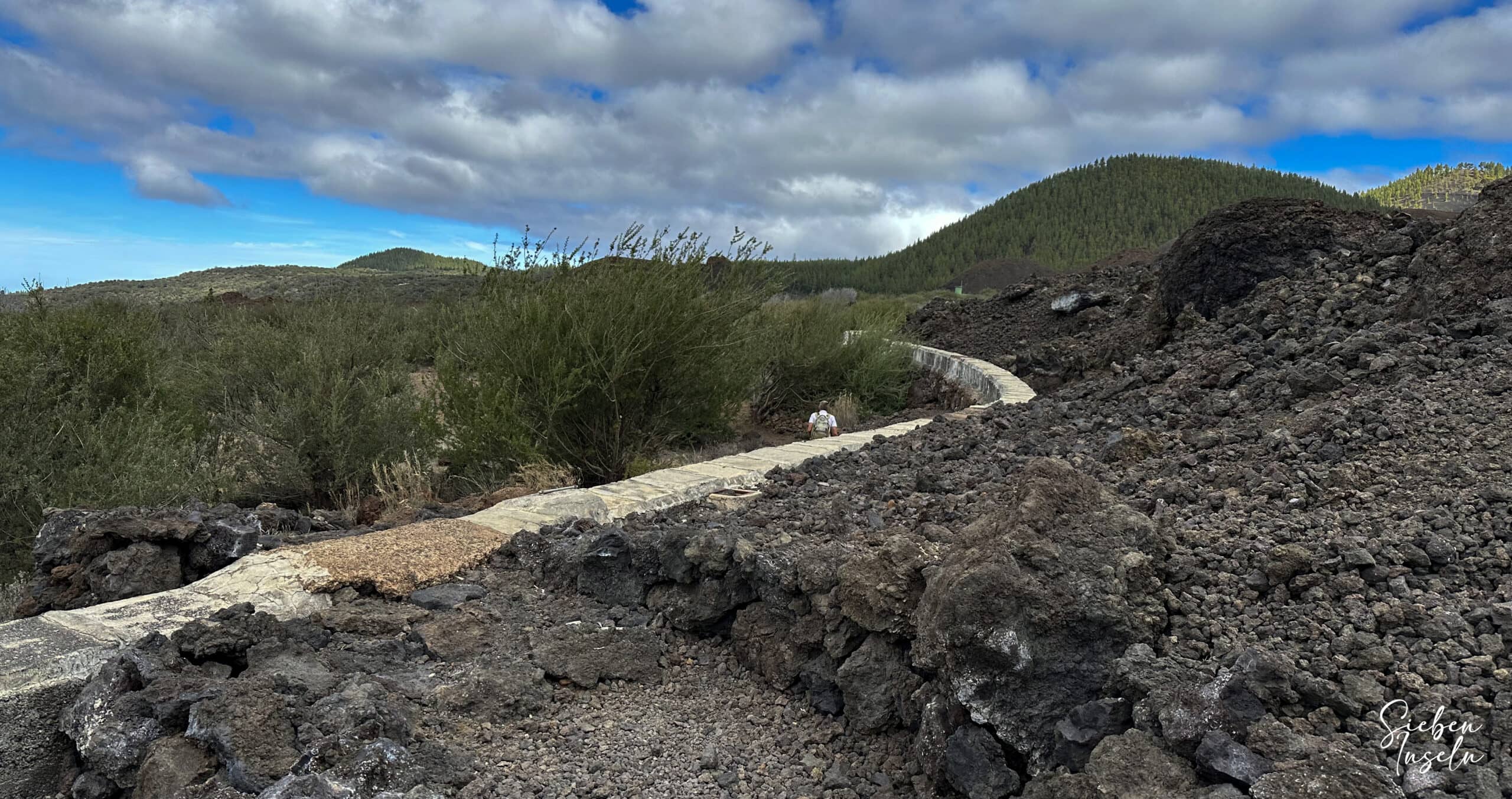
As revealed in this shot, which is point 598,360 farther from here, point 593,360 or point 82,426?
point 82,426

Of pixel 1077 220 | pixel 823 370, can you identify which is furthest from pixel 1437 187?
pixel 823 370

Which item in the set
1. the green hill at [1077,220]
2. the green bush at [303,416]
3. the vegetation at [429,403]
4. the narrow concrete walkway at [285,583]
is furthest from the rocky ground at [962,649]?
the green hill at [1077,220]

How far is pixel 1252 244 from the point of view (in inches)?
348

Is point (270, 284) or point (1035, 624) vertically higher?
point (270, 284)

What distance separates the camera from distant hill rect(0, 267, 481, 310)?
1538 inches

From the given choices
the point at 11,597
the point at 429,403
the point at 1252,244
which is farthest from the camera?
the point at 1252,244

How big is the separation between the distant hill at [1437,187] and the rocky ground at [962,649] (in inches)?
2632

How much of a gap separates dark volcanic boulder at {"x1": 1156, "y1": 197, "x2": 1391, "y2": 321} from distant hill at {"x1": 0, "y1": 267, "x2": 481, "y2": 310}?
27547 millimetres

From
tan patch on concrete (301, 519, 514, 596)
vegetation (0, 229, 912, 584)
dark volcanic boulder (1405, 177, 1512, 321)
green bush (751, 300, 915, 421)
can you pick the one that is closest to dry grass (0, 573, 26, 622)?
vegetation (0, 229, 912, 584)

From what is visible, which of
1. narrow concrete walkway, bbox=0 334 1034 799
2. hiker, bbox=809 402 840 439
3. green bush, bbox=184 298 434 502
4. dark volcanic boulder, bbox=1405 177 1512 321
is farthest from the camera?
hiker, bbox=809 402 840 439

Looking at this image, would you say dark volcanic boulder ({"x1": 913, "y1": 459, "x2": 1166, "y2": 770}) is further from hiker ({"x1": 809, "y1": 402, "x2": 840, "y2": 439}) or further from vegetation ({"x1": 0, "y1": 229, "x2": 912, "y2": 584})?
hiker ({"x1": 809, "y1": 402, "x2": 840, "y2": 439})

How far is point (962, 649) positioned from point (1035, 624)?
21cm

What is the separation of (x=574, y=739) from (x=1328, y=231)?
8.77 meters

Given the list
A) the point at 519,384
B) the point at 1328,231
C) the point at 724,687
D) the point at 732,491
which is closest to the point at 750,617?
the point at 724,687
